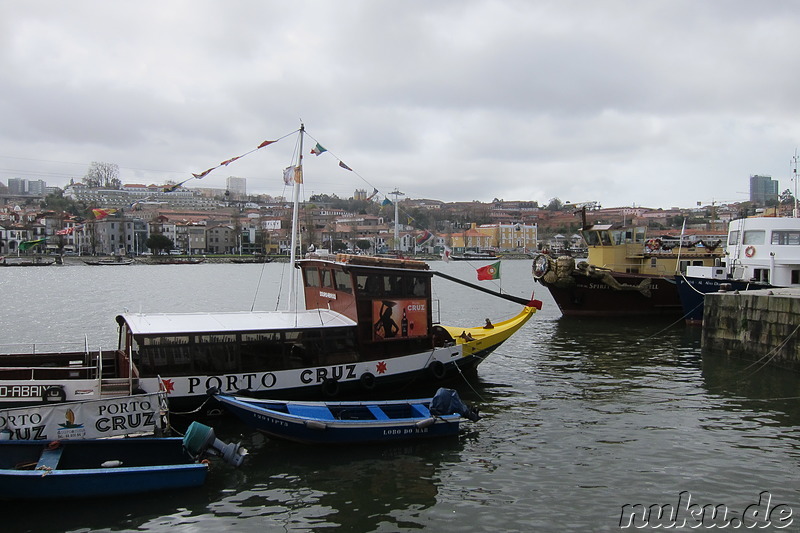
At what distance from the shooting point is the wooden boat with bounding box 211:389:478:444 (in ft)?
46.9

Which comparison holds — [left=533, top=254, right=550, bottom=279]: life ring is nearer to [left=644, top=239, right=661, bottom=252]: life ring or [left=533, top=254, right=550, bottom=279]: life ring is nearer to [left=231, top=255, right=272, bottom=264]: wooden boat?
[left=644, top=239, right=661, bottom=252]: life ring

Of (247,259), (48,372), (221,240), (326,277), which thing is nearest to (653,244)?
(326,277)

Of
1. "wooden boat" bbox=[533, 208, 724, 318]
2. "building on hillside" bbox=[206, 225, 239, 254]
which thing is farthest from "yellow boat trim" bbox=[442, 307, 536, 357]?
"building on hillside" bbox=[206, 225, 239, 254]

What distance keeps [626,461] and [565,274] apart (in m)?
27.9

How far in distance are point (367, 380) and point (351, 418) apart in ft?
7.98

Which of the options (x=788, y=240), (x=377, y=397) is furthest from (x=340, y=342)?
(x=788, y=240)

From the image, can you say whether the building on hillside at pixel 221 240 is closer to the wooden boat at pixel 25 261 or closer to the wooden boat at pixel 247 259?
A: the wooden boat at pixel 247 259

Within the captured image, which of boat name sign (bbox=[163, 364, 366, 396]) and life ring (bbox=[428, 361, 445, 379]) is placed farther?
life ring (bbox=[428, 361, 445, 379])

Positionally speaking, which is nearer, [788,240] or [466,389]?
[466,389]

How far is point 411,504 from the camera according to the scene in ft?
39.9

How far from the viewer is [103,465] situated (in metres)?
12.1

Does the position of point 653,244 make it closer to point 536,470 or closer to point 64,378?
point 536,470

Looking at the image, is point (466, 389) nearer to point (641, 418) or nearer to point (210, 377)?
point (641, 418)

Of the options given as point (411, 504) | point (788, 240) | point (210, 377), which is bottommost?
point (411, 504)
